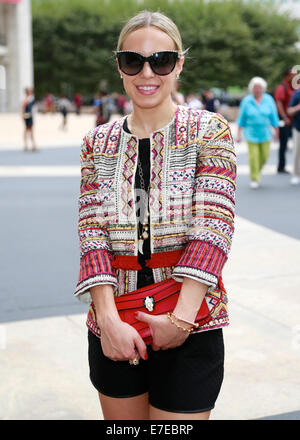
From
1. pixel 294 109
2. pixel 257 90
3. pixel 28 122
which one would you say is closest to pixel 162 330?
pixel 257 90

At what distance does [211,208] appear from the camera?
2.03 m

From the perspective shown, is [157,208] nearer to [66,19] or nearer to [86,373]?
[86,373]

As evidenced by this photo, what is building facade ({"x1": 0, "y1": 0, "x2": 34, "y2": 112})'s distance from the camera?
50.1 meters

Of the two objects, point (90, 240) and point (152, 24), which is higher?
point (152, 24)

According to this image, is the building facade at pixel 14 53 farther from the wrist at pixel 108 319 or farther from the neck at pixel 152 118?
the wrist at pixel 108 319

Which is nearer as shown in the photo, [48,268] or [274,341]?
[274,341]

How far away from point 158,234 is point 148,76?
53 cm

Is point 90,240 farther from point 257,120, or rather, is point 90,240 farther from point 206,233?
point 257,120

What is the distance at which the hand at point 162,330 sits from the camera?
196 centimetres

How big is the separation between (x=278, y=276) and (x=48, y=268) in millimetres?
2345

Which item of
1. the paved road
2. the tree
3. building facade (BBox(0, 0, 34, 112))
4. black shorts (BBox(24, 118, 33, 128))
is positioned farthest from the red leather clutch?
the tree

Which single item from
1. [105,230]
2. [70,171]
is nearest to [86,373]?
[105,230]
